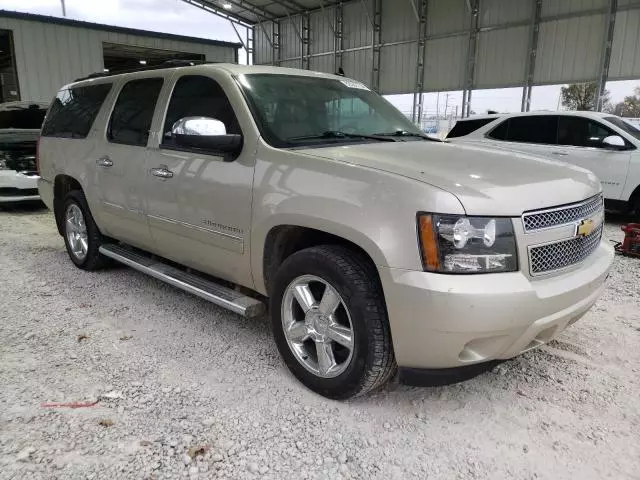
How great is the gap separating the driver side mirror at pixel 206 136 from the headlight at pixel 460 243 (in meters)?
1.32

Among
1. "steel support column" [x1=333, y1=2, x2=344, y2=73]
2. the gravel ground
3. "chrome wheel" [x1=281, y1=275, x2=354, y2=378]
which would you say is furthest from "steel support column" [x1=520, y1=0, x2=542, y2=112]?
"chrome wheel" [x1=281, y1=275, x2=354, y2=378]

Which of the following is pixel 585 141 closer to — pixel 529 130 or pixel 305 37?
A: pixel 529 130

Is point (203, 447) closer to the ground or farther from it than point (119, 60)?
closer to the ground

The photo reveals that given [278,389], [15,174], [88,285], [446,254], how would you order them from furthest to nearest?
1. [15,174]
2. [88,285]
3. [278,389]
4. [446,254]

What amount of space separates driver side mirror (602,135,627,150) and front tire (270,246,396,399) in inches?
263

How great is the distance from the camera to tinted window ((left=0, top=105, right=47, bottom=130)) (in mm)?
9648

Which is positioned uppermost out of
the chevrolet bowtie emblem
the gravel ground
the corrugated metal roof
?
the corrugated metal roof

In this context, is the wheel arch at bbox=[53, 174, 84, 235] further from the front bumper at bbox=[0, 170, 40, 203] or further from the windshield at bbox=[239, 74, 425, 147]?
the front bumper at bbox=[0, 170, 40, 203]

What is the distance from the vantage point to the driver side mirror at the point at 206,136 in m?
2.91

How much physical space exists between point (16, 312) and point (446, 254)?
3469mm

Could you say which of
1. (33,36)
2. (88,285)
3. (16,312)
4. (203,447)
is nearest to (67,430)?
(203,447)

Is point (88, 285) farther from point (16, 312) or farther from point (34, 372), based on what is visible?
point (34, 372)

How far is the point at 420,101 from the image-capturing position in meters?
17.9

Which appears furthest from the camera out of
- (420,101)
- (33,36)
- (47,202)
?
(420,101)
